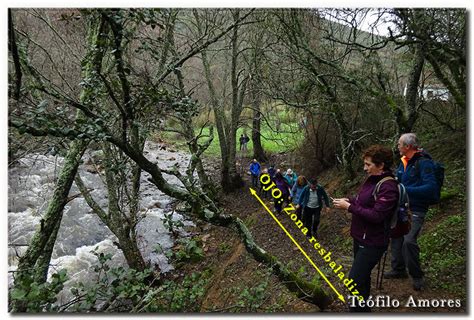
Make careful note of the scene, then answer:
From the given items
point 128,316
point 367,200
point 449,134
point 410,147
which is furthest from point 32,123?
point 449,134

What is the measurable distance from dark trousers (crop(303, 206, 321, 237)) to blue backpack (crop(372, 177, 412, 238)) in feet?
11.8

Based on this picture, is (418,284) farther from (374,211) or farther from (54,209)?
(54,209)

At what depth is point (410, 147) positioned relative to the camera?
379cm

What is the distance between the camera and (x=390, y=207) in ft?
10.0

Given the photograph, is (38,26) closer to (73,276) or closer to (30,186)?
(73,276)

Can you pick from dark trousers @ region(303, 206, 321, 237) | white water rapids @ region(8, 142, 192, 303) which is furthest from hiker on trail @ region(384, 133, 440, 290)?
white water rapids @ region(8, 142, 192, 303)

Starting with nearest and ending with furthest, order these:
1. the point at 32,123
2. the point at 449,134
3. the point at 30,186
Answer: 1. the point at 32,123
2. the point at 449,134
3. the point at 30,186

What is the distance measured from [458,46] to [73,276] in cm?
921

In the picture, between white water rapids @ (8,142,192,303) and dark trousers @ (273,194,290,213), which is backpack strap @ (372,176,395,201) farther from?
dark trousers @ (273,194,290,213)

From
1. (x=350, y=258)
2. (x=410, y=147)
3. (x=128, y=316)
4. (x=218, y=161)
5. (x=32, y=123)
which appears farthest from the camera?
(x=218, y=161)

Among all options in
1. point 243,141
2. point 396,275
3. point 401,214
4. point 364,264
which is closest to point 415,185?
point 401,214

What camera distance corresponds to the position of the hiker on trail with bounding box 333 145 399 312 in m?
3.07

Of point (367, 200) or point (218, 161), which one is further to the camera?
point (218, 161)

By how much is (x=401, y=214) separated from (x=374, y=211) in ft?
2.90
